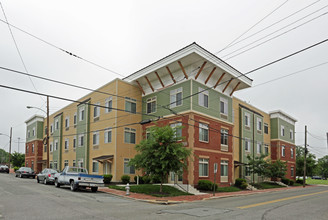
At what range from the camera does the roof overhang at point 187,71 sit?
87.9 feet

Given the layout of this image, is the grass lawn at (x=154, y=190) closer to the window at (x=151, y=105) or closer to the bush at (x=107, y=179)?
the bush at (x=107, y=179)

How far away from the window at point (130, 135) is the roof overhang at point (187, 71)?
4617mm

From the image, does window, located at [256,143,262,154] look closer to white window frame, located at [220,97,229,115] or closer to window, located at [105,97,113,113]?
white window frame, located at [220,97,229,115]

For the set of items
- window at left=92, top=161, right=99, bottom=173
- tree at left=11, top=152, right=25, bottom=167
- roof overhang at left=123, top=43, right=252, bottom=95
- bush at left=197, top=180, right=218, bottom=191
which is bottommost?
tree at left=11, top=152, right=25, bottom=167

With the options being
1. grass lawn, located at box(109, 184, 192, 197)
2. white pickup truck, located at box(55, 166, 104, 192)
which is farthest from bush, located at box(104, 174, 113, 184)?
white pickup truck, located at box(55, 166, 104, 192)

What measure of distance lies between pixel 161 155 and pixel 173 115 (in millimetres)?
7933

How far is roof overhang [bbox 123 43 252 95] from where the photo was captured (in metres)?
26.8

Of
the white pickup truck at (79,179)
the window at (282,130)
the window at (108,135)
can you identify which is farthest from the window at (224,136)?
the window at (282,130)

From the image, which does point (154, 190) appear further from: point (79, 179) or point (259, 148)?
point (259, 148)

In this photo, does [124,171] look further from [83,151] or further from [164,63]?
[164,63]

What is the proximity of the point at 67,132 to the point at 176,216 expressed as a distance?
32.8 metres

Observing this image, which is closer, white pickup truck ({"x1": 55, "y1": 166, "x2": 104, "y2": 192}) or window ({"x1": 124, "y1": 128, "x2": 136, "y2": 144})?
white pickup truck ({"x1": 55, "y1": 166, "x2": 104, "y2": 192})

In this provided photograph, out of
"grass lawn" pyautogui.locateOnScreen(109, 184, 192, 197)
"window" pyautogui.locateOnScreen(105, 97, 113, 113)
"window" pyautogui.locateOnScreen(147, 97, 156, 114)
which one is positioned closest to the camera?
"grass lawn" pyautogui.locateOnScreen(109, 184, 192, 197)

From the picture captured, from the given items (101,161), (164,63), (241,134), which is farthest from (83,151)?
(241,134)
